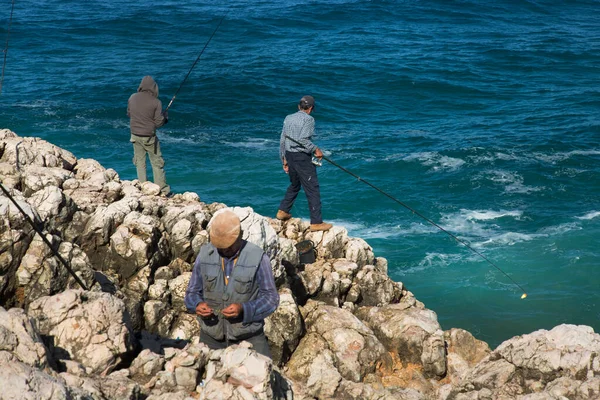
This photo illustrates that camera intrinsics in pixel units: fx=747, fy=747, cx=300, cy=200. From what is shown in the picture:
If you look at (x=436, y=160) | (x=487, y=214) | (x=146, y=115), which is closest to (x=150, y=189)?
(x=146, y=115)

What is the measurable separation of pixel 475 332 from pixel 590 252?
4859 mm

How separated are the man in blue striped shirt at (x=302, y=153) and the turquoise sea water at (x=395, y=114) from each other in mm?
4246

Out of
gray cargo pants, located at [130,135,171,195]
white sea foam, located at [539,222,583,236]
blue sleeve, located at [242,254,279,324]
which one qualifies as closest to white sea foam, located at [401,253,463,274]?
white sea foam, located at [539,222,583,236]

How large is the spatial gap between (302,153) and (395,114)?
57.0 feet

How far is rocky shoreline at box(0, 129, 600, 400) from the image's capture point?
18.0 ft

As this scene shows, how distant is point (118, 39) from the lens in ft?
118

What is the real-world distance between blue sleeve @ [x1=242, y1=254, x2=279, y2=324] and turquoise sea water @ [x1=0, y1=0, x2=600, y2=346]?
783 centimetres

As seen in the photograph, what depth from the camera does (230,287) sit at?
18.6 ft

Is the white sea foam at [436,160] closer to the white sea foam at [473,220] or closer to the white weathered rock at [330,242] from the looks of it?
the white sea foam at [473,220]

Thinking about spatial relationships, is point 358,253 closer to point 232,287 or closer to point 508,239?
point 232,287

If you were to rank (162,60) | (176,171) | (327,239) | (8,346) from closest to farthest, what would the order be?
(8,346) → (327,239) → (176,171) → (162,60)

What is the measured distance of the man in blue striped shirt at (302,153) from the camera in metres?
9.75

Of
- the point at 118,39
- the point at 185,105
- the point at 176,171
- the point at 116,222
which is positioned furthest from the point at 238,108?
the point at 116,222

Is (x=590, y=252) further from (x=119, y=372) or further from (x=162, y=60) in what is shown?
(x=162, y=60)
